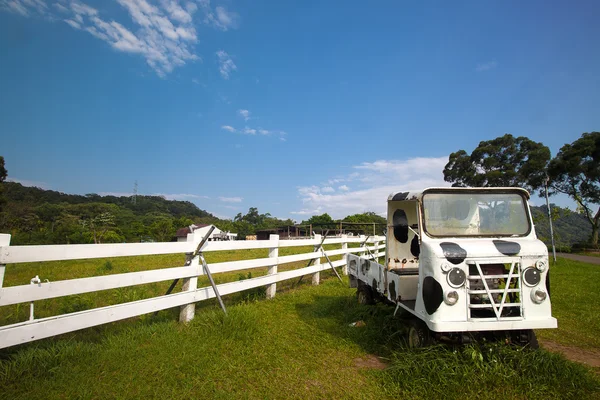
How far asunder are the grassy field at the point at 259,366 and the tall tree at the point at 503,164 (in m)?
29.8

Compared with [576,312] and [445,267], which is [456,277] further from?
[576,312]

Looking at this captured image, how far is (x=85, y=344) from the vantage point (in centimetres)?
339

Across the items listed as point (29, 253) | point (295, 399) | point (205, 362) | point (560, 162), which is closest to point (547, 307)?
point (295, 399)

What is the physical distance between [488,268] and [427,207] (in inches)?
38.6

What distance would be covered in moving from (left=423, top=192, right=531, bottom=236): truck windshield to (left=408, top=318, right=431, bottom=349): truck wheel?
3.69 feet

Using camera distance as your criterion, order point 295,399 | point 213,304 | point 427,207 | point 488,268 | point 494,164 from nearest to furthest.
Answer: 1. point 295,399
2. point 488,268
3. point 427,207
4. point 213,304
5. point 494,164

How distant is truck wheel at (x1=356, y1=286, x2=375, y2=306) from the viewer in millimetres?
5922

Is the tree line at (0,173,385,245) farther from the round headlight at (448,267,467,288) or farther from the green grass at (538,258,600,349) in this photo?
the green grass at (538,258,600,349)

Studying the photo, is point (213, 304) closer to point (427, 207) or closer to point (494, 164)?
point (427, 207)

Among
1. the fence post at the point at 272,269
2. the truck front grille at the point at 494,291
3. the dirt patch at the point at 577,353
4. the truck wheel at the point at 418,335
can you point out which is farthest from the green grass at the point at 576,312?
the fence post at the point at 272,269

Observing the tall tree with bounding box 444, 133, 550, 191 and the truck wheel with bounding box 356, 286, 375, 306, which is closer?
the truck wheel with bounding box 356, 286, 375, 306

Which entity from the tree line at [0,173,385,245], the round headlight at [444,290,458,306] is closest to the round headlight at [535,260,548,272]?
the round headlight at [444,290,458,306]

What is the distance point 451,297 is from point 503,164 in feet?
121

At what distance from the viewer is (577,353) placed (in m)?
4.27
